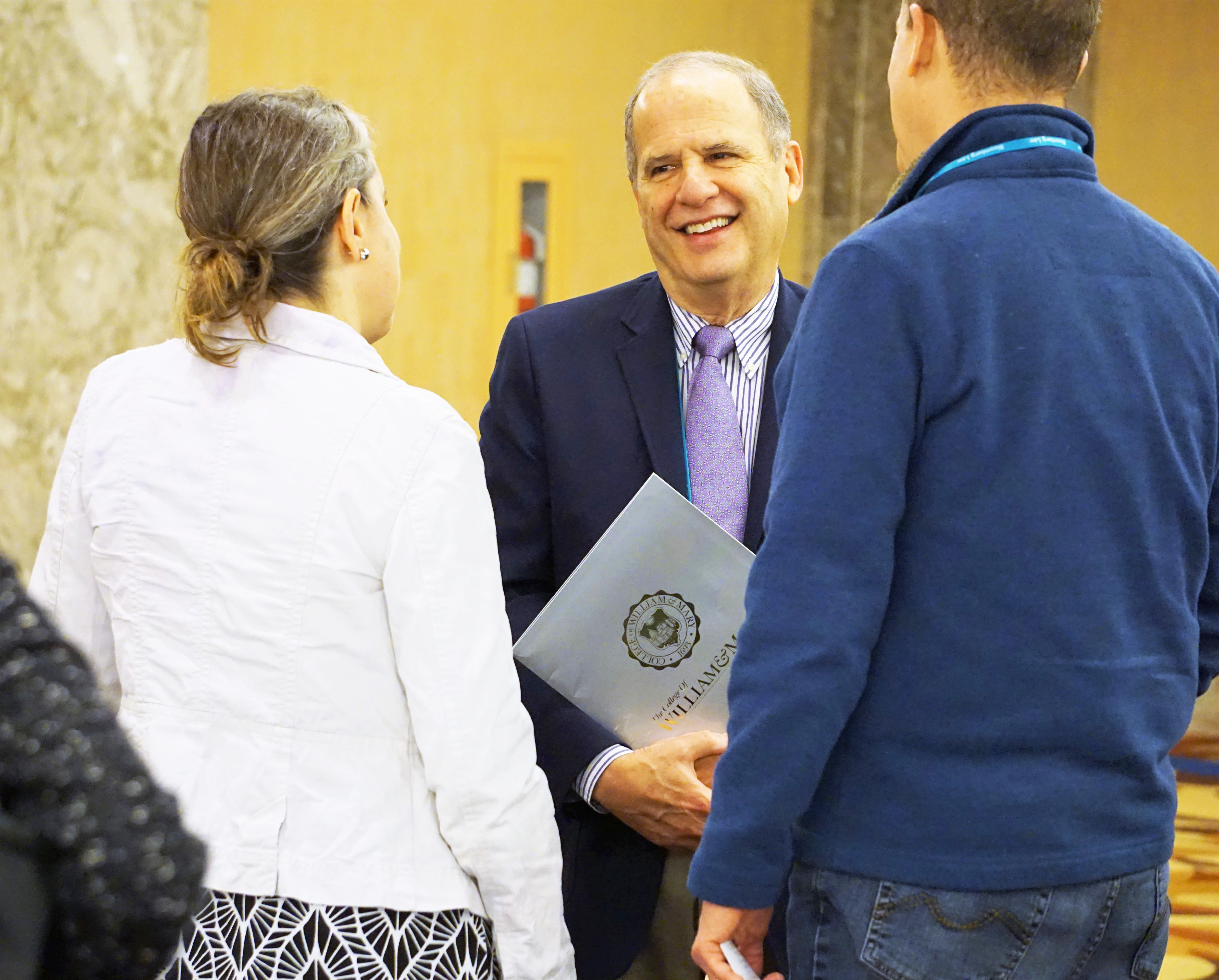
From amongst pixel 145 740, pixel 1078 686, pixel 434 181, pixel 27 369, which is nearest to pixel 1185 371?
pixel 1078 686

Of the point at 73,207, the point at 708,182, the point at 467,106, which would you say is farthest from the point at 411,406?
the point at 467,106

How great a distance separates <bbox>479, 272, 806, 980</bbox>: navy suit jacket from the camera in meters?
2.06

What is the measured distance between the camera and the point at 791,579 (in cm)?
138

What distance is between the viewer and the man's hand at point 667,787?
1.90m

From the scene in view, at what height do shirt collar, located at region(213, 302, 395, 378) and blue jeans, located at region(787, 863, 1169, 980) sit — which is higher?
shirt collar, located at region(213, 302, 395, 378)

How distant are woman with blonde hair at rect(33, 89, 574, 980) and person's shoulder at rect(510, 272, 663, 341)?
59 cm

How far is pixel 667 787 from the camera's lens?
1.91 meters

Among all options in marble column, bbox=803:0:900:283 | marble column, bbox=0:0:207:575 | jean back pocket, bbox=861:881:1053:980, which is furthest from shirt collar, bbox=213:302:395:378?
marble column, bbox=803:0:900:283

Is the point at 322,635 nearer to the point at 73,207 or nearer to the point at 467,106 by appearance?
the point at 73,207

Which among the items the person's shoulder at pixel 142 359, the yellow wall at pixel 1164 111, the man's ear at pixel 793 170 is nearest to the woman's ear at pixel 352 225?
the person's shoulder at pixel 142 359

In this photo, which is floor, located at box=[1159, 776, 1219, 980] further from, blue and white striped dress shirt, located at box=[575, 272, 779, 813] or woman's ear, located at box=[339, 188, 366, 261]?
woman's ear, located at box=[339, 188, 366, 261]

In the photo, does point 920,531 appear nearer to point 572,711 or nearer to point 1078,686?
point 1078,686

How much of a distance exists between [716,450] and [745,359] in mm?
185

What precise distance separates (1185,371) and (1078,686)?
0.35 meters
